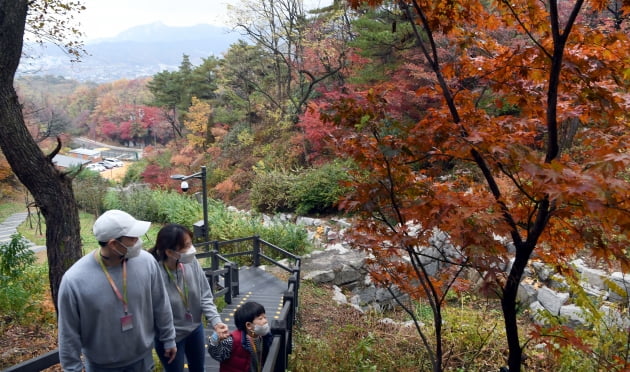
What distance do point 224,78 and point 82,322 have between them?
976 inches

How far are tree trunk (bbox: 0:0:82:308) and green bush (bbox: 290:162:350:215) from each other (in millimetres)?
9242

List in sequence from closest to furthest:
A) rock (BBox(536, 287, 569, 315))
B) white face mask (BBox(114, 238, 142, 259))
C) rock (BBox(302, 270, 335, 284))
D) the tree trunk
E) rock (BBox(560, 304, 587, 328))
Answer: white face mask (BBox(114, 238, 142, 259)) < the tree trunk < rock (BBox(560, 304, 587, 328)) < rock (BBox(536, 287, 569, 315)) < rock (BBox(302, 270, 335, 284))

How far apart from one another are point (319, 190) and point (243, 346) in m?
10.9

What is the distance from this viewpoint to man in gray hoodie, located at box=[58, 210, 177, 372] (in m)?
2.33

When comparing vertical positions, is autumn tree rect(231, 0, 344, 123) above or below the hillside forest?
above

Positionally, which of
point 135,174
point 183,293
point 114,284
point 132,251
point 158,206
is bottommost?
point 135,174

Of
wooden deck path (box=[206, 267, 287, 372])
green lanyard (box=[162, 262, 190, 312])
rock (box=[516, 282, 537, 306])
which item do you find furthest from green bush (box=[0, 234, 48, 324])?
rock (box=[516, 282, 537, 306])

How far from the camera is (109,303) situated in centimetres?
241

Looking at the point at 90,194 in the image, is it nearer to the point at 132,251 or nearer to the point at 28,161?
the point at 28,161

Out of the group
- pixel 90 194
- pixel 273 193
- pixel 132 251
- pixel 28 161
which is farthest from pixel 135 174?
pixel 132 251

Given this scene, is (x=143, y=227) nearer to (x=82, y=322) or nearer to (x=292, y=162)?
(x=82, y=322)

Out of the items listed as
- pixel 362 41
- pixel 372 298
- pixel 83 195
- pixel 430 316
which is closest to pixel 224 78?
pixel 83 195

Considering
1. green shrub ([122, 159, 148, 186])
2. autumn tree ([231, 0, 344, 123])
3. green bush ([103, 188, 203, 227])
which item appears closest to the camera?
green bush ([103, 188, 203, 227])

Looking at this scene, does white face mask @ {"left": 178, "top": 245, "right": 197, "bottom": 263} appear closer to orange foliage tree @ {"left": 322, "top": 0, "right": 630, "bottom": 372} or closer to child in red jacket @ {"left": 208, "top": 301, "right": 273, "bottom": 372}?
child in red jacket @ {"left": 208, "top": 301, "right": 273, "bottom": 372}
